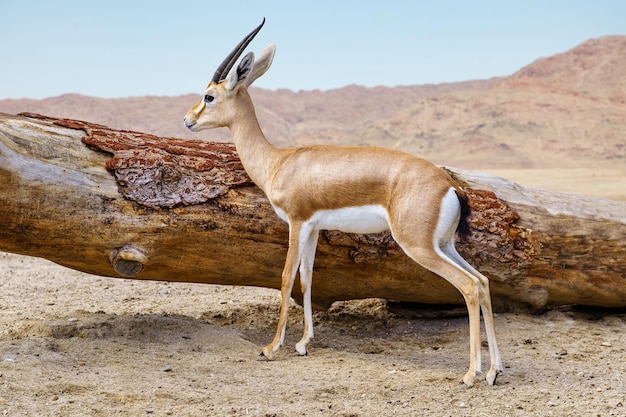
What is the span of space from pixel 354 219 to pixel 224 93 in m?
1.60

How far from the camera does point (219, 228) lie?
21.9 ft

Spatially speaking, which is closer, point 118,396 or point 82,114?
point 118,396

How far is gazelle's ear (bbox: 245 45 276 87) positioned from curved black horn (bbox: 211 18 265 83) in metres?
0.17

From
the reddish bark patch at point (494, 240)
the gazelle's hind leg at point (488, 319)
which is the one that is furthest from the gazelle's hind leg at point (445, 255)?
the reddish bark patch at point (494, 240)

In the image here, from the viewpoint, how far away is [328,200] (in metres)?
6.04

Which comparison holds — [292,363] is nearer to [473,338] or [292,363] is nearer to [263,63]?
[473,338]

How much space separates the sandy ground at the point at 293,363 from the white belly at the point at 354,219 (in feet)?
3.51

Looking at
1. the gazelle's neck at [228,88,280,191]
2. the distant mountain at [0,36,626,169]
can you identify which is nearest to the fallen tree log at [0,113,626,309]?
the gazelle's neck at [228,88,280,191]

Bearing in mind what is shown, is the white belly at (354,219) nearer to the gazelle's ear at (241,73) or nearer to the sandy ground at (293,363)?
the sandy ground at (293,363)

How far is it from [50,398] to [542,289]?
456 cm

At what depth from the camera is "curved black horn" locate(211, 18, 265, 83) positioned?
6469 mm

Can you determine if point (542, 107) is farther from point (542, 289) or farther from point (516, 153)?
point (542, 289)

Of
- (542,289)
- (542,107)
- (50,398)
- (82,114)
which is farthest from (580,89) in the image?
(50,398)

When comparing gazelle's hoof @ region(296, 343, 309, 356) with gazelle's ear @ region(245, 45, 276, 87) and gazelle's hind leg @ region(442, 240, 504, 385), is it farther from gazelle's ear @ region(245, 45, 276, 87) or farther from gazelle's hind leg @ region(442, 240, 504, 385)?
gazelle's ear @ region(245, 45, 276, 87)
